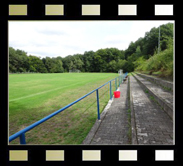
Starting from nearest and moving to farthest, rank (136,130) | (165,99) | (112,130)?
(136,130), (112,130), (165,99)

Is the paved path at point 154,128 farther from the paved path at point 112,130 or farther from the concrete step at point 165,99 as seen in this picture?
the paved path at point 112,130

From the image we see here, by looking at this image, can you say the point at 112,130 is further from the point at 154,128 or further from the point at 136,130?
the point at 154,128

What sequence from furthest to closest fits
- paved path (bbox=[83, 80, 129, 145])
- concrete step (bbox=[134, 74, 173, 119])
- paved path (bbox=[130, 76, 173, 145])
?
concrete step (bbox=[134, 74, 173, 119]) < paved path (bbox=[83, 80, 129, 145]) < paved path (bbox=[130, 76, 173, 145])

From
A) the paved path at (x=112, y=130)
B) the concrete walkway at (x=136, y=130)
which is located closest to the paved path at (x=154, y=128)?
the concrete walkway at (x=136, y=130)

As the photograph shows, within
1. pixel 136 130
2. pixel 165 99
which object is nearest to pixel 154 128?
pixel 136 130

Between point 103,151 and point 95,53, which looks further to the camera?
point 95,53

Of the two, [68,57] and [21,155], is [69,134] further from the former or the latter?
[68,57]

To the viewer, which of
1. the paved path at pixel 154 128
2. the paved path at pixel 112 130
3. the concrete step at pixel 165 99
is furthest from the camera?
the concrete step at pixel 165 99

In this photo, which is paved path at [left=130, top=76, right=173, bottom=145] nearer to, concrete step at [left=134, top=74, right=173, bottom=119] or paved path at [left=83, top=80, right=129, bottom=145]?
concrete step at [left=134, top=74, right=173, bottom=119]

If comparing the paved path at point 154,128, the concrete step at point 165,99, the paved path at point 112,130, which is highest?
the concrete step at point 165,99

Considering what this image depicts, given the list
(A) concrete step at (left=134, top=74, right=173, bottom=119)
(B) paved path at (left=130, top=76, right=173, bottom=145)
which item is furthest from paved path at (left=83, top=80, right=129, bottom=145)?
(A) concrete step at (left=134, top=74, right=173, bottom=119)
